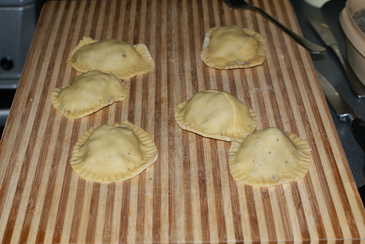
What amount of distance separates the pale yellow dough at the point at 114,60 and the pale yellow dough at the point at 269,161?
0.77 m

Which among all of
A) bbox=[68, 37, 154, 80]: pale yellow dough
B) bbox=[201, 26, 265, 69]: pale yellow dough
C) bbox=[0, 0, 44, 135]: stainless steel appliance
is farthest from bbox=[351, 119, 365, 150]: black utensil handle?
bbox=[0, 0, 44, 135]: stainless steel appliance

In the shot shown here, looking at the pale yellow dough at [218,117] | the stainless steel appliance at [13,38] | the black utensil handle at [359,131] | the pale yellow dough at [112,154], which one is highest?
the black utensil handle at [359,131]

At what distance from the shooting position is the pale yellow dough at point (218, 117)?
2250 millimetres

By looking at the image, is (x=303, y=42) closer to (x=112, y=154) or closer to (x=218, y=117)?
(x=218, y=117)

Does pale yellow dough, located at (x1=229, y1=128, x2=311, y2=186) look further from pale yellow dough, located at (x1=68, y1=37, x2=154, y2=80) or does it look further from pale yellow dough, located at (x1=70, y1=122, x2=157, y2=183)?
pale yellow dough, located at (x1=68, y1=37, x2=154, y2=80)

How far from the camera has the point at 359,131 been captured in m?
2.22

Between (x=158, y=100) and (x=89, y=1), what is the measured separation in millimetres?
1042

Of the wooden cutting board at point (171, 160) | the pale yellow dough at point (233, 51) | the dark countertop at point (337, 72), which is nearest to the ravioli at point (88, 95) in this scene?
the wooden cutting board at point (171, 160)

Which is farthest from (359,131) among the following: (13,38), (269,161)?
(13,38)

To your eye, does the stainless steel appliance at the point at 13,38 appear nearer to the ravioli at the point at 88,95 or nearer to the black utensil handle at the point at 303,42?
the ravioli at the point at 88,95

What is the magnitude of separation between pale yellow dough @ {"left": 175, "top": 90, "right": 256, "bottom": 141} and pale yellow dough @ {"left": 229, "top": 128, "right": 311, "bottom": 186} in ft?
0.43

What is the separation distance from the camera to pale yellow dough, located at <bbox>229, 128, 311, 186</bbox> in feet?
6.72

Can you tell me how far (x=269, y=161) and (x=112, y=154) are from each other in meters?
0.68

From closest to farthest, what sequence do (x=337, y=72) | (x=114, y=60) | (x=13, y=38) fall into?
1. (x=114, y=60)
2. (x=337, y=72)
3. (x=13, y=38)
